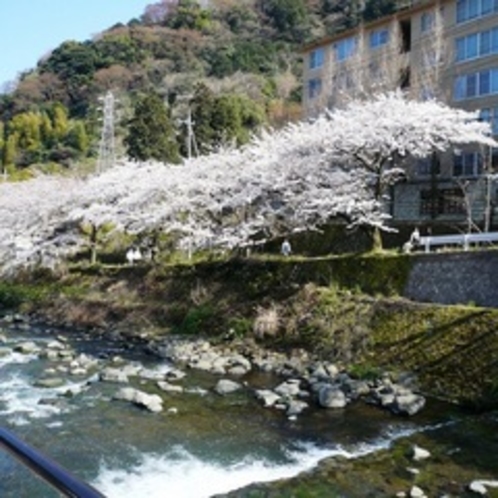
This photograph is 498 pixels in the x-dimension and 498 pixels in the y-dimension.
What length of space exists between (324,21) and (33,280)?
144 ft

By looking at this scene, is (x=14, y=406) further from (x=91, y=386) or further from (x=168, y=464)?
(x=168, y=464)

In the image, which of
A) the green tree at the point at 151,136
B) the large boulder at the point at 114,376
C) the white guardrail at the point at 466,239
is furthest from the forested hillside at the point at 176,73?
the large boulder at the point at 114,376

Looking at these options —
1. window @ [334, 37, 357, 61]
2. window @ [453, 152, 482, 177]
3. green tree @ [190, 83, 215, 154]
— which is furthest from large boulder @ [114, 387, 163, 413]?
green tree @ [190, 83, 215, 154]

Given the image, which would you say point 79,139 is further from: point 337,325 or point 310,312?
point 337,325

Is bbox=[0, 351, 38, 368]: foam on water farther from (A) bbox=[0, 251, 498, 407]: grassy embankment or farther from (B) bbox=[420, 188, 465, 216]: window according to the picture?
(B) bbox=[420, 188, 465, 216]: window

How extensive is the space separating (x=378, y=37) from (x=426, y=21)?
3.22 meters

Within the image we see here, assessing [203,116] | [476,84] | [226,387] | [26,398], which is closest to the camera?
[26,398]

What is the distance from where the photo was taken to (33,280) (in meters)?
28.5

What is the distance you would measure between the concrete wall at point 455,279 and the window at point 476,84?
1466 cm

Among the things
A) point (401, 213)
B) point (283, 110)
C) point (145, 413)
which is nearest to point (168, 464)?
point (145, 413)

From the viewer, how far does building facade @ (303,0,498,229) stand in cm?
2544

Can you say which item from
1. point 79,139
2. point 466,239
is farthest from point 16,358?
point 79,139

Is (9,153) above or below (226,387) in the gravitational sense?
above

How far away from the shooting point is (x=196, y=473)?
8.67 metres
